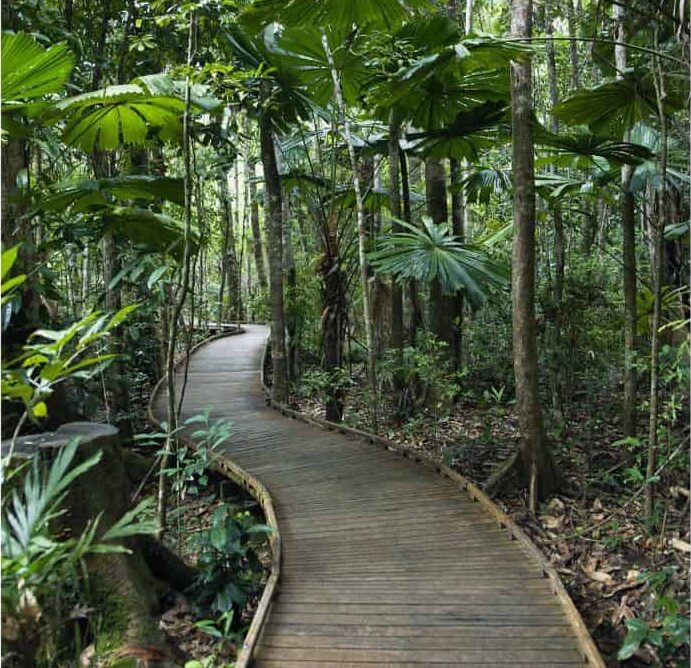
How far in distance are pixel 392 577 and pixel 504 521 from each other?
1.09 meters

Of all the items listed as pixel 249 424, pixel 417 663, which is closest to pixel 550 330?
pixel 249 424

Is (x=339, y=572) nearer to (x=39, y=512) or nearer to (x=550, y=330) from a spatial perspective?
(x=39, y=512)

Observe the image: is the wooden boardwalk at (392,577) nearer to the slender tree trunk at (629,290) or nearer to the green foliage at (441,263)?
the green foliage at (441,263)

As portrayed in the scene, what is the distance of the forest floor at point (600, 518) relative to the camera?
3.62 meters

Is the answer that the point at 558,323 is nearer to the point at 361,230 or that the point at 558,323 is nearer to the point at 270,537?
the point at 361,230

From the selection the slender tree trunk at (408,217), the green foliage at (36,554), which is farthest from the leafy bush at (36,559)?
the slender tree trunk at (408,217)

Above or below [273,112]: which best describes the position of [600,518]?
below

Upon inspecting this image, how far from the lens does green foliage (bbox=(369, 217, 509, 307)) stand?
5.47 metres

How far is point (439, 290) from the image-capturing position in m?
Answer: 8.18

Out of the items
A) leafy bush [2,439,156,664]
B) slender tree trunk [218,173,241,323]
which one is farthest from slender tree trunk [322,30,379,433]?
slender tree trunk [218,173,241,323]

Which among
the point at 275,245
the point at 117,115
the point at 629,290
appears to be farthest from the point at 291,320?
the point at 629,290

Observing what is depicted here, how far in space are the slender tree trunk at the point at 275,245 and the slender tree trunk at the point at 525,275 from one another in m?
3.27

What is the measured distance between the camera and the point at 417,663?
2.87 m

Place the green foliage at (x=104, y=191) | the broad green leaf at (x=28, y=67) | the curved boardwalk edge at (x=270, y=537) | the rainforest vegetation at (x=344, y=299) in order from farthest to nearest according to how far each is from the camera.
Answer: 1. the green foliage at (x=104, y=191)
2. the broad green leaf at (x=28, y=67)
3. the rainforest vegetation at (x=344, y=299)
4. the curved boardwalk edge at (x=270, y=537)
